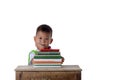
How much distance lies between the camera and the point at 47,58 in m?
4.42

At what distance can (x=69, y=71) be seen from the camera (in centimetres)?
438

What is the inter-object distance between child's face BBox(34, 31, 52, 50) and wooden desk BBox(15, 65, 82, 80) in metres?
0.53

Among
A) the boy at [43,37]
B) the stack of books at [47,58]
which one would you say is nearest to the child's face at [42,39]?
the boy at [43,37]

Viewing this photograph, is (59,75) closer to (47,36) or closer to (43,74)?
(43,74)

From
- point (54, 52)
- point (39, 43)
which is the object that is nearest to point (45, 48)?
point (39, 43)

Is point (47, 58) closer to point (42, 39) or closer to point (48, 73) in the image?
point (48, 73)

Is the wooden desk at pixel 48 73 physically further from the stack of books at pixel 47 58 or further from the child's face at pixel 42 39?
the child's face at pixel 42 39

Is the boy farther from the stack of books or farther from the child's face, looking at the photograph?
the stack of books

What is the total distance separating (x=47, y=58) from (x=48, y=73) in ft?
0.57

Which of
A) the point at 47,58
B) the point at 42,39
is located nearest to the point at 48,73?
the point at 47,58

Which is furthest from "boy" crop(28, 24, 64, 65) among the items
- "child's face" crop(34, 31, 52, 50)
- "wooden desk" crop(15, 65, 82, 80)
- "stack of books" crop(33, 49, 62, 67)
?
"wooden desk" crop(15, 65, 82, 80)

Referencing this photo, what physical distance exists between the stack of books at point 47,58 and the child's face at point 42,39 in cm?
40

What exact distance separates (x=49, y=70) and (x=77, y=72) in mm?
313

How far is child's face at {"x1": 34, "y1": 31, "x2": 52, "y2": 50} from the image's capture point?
481 centimetres
